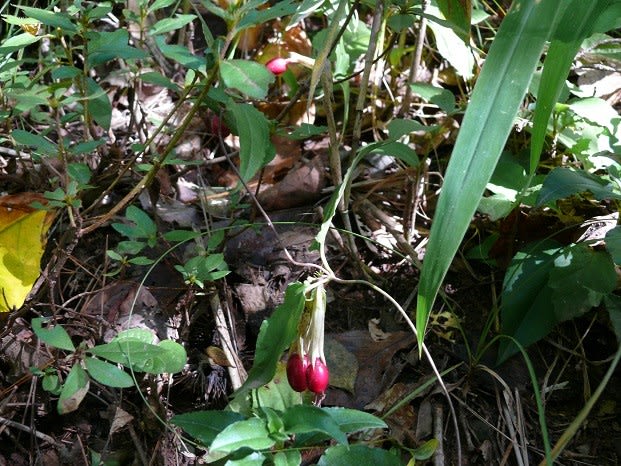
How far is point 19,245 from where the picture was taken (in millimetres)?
1428

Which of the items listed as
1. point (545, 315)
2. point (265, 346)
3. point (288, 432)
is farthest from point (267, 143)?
point (545, 315)

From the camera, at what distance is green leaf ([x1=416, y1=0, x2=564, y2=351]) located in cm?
84

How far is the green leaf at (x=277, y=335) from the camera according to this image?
3.45ft

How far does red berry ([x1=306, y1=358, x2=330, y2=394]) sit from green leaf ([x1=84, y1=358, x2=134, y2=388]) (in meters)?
0.27

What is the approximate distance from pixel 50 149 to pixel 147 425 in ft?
1.72

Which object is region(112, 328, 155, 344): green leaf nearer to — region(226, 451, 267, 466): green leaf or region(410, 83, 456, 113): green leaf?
region(226, 451, 267, 466): green leaf

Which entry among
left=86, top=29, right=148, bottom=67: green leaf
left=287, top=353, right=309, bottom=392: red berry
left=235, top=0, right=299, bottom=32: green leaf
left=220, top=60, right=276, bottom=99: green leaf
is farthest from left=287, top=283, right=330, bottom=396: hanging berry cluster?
left=86, top=29, right=148, bottom=67: green leaf

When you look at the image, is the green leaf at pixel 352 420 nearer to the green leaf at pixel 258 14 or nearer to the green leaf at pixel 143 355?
the green leaf at pixel 143 355

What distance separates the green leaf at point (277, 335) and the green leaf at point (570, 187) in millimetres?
469

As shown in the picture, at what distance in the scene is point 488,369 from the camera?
1.30 metres

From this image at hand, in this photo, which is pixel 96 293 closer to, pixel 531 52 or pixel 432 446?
pixel 432 446

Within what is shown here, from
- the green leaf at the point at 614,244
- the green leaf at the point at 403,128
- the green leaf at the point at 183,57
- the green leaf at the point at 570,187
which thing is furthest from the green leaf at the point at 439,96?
the green leaf at the point at 183,57

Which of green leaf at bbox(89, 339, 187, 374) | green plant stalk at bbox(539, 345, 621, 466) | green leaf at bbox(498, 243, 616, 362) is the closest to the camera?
green plant stalk at bbox(539, 345, 621, 466)

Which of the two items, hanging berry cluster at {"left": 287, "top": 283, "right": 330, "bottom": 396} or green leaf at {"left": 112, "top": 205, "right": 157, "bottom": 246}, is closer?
hanging berry cluster at {"left": 287, "top": 283, "right": 330, "bottom": 396}
